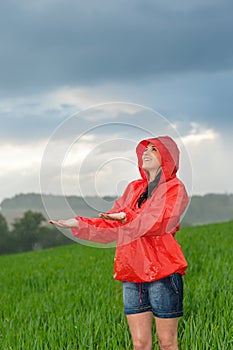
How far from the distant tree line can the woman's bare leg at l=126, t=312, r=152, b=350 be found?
78.6 feet

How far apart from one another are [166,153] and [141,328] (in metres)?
1.14

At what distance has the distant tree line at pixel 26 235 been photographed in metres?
27.6

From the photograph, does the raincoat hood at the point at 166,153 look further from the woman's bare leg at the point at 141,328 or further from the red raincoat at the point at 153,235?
the woman's bare leg at the point at 141,328

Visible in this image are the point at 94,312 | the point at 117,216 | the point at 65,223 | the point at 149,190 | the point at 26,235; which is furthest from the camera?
the point at 26,235

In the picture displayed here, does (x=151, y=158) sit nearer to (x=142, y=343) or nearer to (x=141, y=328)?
(x=141, y=328)

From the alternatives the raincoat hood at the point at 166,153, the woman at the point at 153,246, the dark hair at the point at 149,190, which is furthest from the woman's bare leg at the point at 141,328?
the raincoat hood at the point at 166,153

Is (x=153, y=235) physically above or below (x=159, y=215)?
below

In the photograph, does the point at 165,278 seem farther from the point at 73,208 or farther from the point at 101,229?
the point at 73,208

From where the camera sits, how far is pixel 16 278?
9.69m

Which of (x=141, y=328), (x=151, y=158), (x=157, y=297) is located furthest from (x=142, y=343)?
(x=151, y=158)

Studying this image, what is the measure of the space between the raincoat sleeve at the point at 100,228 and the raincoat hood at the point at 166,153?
308 mm

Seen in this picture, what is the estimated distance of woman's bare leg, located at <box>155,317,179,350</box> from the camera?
133 inches

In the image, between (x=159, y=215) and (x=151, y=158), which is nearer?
(x=159, y=215)

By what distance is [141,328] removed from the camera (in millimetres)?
3441
